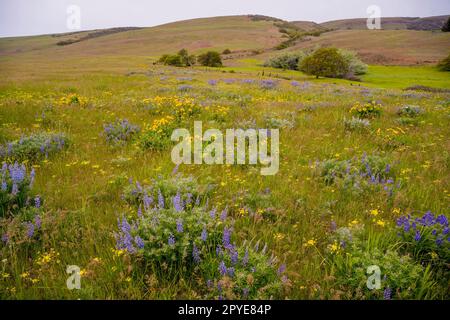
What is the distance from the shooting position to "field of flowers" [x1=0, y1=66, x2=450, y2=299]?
263 centimetres

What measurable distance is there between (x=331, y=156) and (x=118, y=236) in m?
4.52

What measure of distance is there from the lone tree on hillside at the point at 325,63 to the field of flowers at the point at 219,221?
1534 inches

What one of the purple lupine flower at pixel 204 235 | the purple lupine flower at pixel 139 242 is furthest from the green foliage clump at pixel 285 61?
the purple lupine flower at pixel 139 242

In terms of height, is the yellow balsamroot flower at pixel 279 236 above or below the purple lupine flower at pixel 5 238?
below

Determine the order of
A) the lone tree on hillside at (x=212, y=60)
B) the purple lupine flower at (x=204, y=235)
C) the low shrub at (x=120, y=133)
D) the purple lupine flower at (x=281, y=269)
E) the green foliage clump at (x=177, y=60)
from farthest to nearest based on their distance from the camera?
the lone tree on hillside at (x=212, y=60) → the green foliage clump at (x=177, y=60) → the low shrub at (x=120, y=133) → the purple lupine flower at (x=204, y=235) → the purple lupine flower at (x=281, y=269)

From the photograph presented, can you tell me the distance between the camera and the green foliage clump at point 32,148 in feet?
18.0

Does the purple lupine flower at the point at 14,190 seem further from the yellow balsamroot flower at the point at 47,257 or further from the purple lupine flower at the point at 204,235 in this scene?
the purple lupine flower at the point at 204,235

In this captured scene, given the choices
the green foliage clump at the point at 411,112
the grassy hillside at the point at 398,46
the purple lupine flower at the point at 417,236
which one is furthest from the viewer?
the grassy hillside at the point at 398,46

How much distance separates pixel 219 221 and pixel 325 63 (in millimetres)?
44306

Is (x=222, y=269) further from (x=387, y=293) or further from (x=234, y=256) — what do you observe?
(x=387, y=293)

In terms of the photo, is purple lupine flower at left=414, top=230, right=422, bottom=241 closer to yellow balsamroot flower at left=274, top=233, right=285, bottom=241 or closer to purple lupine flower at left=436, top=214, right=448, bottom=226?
purple lupine flower at left=436, top=214, right=448, bottom=226

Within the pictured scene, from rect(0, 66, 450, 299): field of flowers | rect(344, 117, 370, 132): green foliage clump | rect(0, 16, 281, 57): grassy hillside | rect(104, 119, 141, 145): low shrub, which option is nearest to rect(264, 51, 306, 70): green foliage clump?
rect(0, 16, 281, 57): grassy hillside

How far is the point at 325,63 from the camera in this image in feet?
139

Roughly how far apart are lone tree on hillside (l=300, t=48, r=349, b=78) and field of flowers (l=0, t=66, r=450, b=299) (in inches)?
1534
